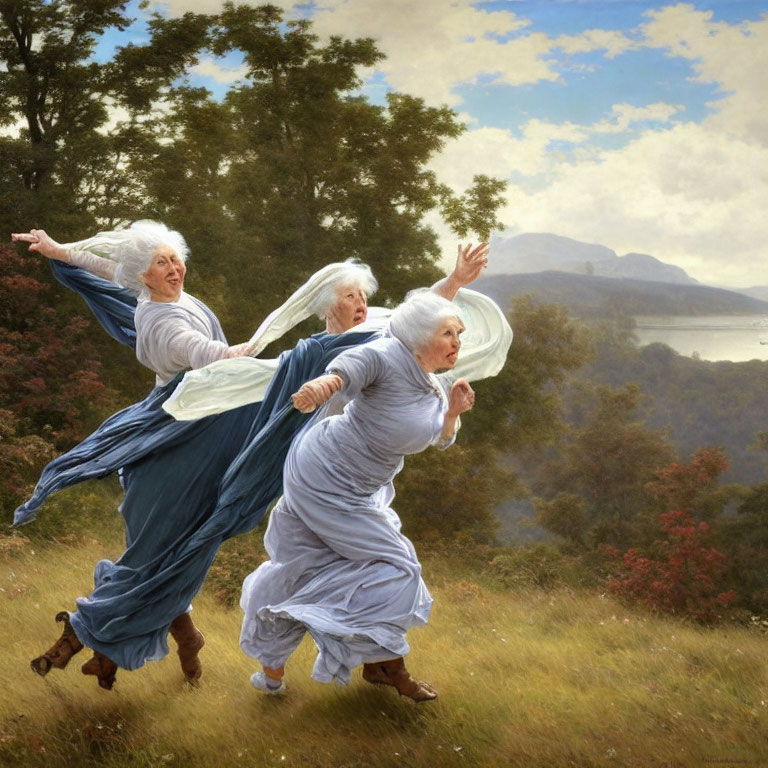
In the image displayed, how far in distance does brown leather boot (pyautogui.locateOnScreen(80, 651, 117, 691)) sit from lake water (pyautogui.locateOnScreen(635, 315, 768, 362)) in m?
10.8

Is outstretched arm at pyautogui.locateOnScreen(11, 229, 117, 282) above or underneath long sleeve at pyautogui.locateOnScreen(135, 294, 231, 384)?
above

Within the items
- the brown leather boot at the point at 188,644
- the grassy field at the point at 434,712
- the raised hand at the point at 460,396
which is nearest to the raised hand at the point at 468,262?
the raised hand at the point at 460,396

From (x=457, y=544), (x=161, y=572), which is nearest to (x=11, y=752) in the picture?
(x=161, y=572)

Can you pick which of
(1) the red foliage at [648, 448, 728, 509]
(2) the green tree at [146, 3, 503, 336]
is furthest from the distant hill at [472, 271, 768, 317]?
(1) the red foliage at [648, 448, 728, 509]

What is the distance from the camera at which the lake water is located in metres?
13.7

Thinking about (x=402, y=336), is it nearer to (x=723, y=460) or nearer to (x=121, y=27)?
(x=723, y=460)

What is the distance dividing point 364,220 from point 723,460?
438 centimetres

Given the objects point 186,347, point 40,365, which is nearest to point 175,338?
point 186,347

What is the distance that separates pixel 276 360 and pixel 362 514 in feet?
2.65

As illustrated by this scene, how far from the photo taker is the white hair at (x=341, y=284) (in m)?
4.39

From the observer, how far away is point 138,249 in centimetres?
456

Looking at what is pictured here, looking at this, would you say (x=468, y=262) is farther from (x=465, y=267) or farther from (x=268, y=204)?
(x=268, y=204)

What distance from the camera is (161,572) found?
459 centimetres

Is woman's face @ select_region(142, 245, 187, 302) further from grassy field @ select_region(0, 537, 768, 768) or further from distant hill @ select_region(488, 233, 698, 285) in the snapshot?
distant hill @ select_region(488, 233, 698, 285)
